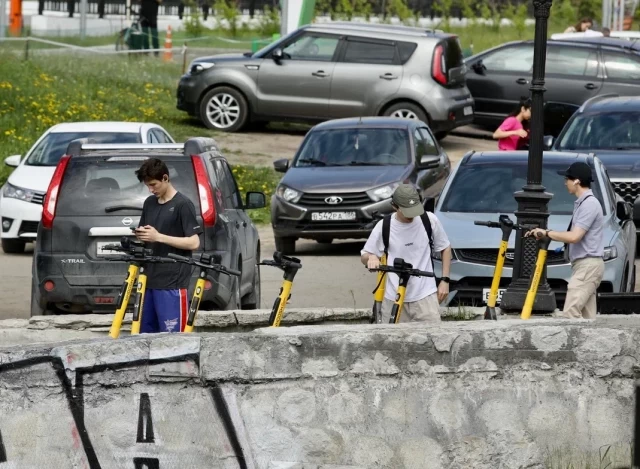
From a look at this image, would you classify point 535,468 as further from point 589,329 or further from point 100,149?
point 100,149

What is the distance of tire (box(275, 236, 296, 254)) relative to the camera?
1777 centimetres

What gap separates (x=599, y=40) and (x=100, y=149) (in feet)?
54.1

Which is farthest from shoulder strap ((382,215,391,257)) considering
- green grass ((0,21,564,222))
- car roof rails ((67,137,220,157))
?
green grass ((0,21,564,222))

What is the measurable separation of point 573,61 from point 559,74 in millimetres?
340

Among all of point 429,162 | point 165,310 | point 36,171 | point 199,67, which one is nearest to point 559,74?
point 199,67

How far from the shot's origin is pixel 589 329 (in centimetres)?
688

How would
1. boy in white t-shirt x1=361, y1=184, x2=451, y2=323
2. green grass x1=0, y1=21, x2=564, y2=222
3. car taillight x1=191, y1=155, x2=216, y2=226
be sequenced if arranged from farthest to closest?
green grass x1=0, y1=21, x2=564, y2=222 < car taillight x1=191, y1=155, x2=216, y2=226 < boy in white t-shirt x1=361, y1=184, x2=451, y2=323

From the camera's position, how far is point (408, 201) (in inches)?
378

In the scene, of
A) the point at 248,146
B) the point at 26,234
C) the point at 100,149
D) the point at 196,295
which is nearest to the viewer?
the point at 196,295

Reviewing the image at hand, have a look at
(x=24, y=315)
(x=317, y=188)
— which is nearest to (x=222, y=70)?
(x=317, y=188)

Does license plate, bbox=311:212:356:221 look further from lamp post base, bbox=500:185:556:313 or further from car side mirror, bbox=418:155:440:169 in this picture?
lamp post base, bbox=500:185:556:313

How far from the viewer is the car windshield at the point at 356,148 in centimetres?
1816

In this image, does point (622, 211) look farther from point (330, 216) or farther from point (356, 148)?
point (356, 148)

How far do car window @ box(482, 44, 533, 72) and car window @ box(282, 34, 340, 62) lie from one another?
9.74 feet
